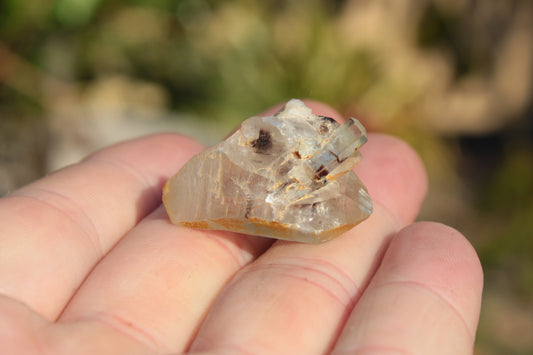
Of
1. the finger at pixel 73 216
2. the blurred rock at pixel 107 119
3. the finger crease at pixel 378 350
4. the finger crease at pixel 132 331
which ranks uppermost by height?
the finger at pixel 73 216

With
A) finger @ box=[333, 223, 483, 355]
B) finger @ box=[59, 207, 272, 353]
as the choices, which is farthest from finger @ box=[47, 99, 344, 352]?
finger @ box=[333, 223, 483, 355]

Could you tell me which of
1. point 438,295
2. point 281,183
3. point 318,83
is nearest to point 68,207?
point 281,183

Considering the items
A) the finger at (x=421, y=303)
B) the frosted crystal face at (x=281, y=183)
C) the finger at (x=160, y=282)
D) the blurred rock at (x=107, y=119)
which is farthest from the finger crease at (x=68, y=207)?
the blurred rock at (x=107, y=119)

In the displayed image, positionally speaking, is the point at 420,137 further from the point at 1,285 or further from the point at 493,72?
the point at 1,285

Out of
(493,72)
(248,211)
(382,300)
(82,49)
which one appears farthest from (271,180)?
(493,72)

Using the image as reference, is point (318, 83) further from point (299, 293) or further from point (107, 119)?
point (299, 293)

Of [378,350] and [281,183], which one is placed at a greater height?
[281,183]

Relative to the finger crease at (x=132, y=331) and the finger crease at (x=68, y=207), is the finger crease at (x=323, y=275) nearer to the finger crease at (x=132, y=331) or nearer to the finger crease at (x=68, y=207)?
the finger crease at (x=132, y=331)

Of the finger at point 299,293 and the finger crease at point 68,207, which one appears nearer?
the finger at point 299,293
